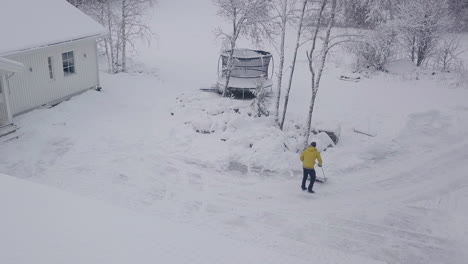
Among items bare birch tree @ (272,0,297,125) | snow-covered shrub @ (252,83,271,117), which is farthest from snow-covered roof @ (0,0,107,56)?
bare birch tree @ (272,0,297,125)

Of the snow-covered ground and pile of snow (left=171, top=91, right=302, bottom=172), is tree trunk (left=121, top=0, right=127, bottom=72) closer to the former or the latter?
the snow-covered ground

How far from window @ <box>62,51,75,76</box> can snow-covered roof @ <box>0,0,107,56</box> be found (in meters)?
1.16

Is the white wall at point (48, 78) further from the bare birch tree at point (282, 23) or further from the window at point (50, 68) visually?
the bare birch tree at point (282, 23)

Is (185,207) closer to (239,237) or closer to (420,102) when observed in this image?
(239,237)

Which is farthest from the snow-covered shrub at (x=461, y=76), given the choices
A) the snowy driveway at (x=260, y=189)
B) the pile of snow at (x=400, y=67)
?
the snowy driveway at (x=260, y=189)

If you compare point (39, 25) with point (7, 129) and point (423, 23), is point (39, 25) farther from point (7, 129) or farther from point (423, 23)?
A: point (423, 23)

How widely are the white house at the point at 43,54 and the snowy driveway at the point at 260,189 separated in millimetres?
847

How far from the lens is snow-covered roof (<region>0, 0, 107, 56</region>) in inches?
544

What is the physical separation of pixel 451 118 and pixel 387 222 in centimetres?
943

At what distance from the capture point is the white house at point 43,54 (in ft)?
44.6

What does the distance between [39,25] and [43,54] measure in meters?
1.12

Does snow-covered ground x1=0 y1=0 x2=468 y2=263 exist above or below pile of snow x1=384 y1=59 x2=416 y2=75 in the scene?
below

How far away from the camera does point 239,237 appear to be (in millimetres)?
8742

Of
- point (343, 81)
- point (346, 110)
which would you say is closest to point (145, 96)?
point (346, 110)
